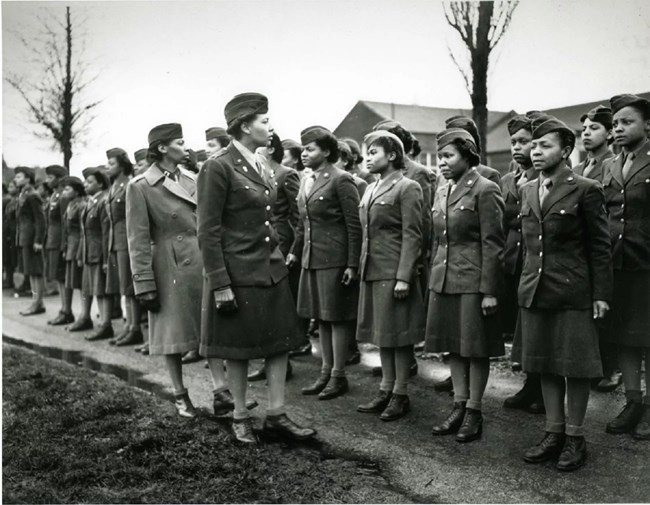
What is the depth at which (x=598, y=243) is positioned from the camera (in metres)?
4.12

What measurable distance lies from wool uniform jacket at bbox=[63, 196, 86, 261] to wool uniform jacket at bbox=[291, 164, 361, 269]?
197 inches

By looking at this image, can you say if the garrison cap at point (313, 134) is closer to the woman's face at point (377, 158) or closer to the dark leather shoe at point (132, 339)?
the woman's face at point (377, 158)

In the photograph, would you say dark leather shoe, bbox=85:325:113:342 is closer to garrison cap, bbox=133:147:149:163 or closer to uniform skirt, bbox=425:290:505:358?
garrison cap, bbox=133:147:149:163

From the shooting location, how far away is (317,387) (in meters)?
5.94

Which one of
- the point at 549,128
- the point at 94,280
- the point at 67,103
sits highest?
the point at 67,103

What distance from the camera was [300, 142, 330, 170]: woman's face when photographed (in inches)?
225

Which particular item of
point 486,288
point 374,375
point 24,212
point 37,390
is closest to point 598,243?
point 486,288

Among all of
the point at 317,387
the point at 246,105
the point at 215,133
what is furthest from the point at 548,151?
the point at 215,133

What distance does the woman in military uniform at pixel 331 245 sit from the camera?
5.75m

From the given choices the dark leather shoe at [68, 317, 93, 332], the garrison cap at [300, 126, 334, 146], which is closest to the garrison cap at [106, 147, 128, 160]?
the dark leather shoe at [68, 317, 93, 332]

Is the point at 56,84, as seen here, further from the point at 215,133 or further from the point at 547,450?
the point at 547,450

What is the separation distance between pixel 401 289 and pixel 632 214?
170 cm

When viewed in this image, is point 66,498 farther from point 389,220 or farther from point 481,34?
point 481,34

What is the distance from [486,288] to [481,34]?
7.07ft
